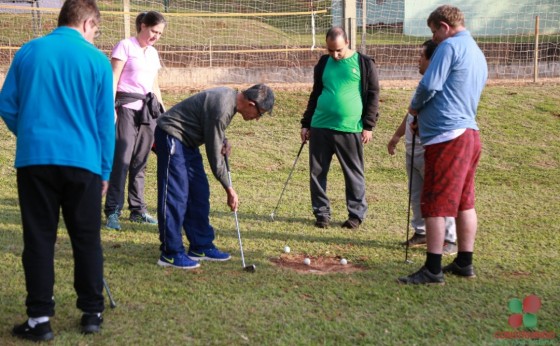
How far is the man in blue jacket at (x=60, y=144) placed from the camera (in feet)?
12.3

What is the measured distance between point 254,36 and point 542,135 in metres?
7.78

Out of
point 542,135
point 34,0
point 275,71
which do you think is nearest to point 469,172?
point 542,135

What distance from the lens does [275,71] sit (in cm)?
1372

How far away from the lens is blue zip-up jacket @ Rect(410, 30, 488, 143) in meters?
4.81

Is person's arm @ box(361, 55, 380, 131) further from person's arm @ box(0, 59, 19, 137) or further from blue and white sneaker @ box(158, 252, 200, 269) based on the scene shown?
person's arm @ box(0, 59, 19, 137)

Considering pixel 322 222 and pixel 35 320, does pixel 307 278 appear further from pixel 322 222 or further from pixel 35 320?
pixel 35 320

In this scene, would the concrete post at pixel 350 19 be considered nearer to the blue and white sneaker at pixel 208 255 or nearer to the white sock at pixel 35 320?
the blue and white sneaker at pixel 208 255

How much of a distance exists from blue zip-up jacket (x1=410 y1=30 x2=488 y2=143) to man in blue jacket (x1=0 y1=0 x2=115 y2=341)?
2043 mm

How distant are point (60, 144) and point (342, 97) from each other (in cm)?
330

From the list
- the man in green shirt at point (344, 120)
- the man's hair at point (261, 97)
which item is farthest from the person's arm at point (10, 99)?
the man in green shirt at point (344, 120)

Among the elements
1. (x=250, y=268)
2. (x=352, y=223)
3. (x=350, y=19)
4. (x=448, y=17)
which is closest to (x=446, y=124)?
(x=448, y=17)

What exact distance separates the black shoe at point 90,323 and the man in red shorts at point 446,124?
82.0 inches

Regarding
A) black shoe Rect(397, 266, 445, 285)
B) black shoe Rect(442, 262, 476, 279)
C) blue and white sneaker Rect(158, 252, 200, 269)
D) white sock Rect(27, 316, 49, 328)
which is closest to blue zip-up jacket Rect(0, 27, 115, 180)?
white sock Rect(27, 316, 49, 328)

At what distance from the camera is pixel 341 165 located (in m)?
6.64
